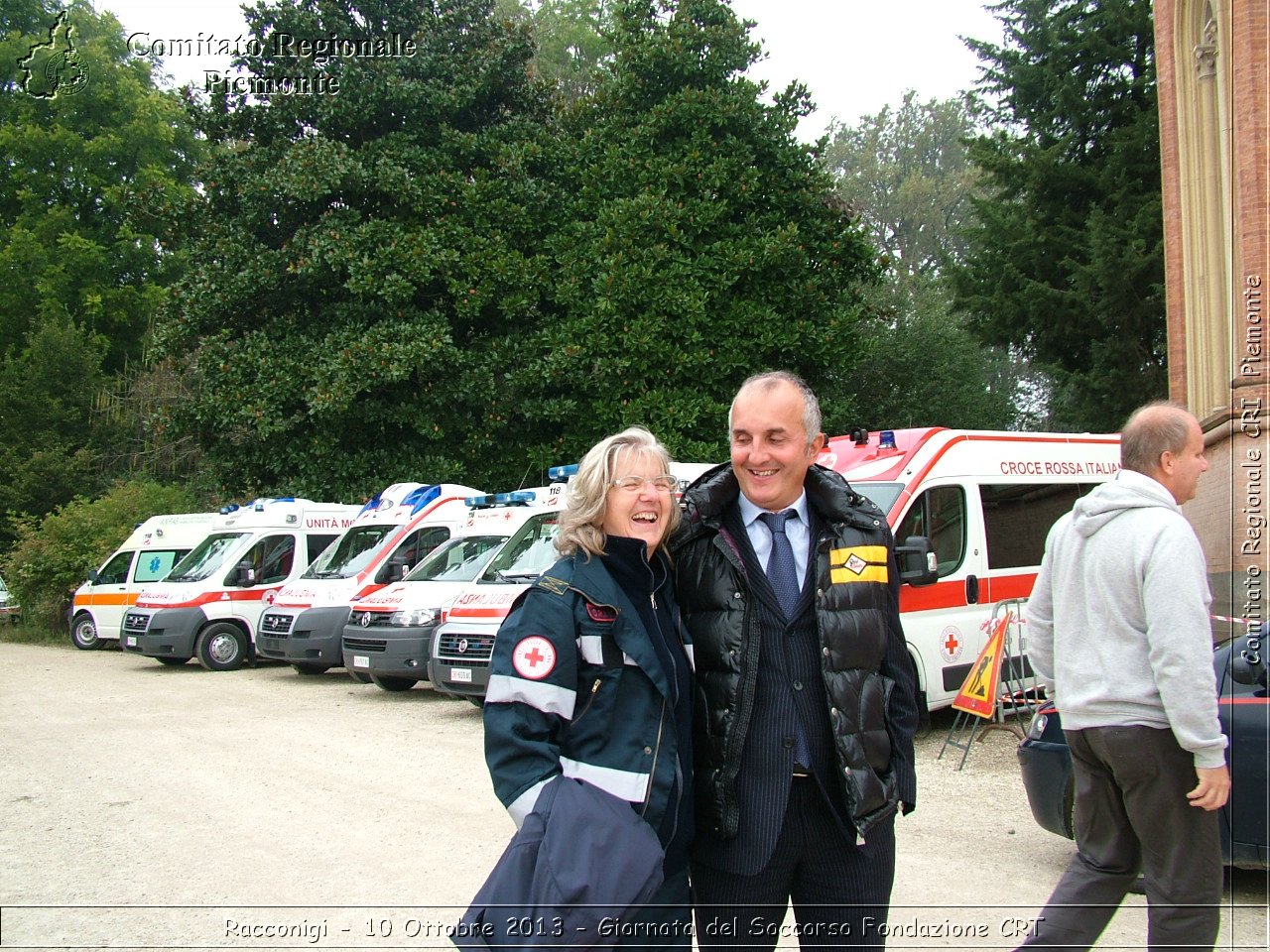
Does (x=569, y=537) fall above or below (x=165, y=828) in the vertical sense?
above

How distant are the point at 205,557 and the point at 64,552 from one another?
8673mm

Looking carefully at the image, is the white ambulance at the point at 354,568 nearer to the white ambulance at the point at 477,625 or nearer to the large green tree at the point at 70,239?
the white ambulance at the point at 477,625

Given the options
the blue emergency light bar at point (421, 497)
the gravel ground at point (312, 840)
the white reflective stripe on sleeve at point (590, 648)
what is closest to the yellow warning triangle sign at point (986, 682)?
the gravel ground at point (312, 840)

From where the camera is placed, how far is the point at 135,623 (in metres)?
16.9

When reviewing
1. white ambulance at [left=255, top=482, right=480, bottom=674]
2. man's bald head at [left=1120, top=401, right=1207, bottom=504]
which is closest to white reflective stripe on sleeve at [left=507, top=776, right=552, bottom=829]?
man's bald head at [left=1120, top=401, right=1207, bottom=504]

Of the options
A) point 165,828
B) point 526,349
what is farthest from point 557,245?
point 165,828

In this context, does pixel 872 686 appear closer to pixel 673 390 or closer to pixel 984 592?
pixel 984 592

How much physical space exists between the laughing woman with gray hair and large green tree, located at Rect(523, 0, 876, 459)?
14.2 metres

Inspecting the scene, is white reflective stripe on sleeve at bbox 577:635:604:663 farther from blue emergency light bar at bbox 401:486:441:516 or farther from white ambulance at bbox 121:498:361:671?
white ambulance at bbox 121:498:361:671

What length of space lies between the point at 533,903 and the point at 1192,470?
2445 millimetres

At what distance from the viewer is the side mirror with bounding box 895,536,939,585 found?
802 centimetres

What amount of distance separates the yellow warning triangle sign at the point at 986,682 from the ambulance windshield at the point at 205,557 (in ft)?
41.1

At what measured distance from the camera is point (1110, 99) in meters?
19.6

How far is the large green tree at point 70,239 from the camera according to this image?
3109 centimetres
